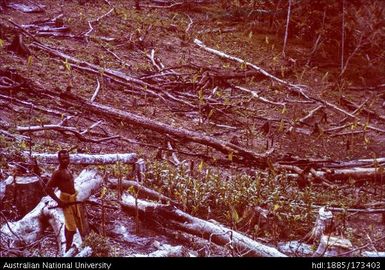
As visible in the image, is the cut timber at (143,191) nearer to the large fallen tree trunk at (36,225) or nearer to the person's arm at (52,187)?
the large fallen tree trunk at (36,225)

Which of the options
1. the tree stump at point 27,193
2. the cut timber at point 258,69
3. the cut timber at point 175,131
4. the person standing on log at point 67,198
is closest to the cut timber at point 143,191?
the tree stump at point 27,193

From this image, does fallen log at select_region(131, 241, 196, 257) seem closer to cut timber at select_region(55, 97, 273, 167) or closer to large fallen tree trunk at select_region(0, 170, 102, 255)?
large fallen tree trunk at select_region(0, 170, 102, 255)

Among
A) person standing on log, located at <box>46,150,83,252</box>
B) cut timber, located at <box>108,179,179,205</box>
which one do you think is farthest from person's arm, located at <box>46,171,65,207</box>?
cut timber, located at <box>108,179,179,205</box>

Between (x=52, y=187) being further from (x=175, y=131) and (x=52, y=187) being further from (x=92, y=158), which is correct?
(x=175, y=131)

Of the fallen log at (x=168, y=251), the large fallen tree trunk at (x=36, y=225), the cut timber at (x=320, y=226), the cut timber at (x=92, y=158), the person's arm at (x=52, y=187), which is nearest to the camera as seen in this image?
the person's arm at (x=52, y=187)

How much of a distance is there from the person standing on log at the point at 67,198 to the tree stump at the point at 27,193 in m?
0.40

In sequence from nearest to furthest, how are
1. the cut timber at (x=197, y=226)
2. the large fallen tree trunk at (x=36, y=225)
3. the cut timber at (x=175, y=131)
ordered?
the large fallen tree trunk at (x=36, y=225) < the cut timber at (x=197, y=226) < the cut timber at (x=175, y=131)

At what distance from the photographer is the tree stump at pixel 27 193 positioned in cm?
524

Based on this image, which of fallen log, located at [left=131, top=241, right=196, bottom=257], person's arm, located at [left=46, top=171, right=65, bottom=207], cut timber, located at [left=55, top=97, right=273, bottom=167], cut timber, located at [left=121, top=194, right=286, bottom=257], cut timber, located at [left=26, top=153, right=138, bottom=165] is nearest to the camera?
person's arm, located at [left=46, top=171, right=65, bottom=207]

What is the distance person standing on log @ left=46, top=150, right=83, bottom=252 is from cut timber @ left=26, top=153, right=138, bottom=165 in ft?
3.50

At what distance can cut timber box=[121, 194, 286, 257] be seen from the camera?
17.0 feet

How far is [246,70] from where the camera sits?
36.3 ft

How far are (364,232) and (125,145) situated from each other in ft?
11.0

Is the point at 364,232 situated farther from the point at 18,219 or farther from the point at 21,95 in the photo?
the point at 21,95
